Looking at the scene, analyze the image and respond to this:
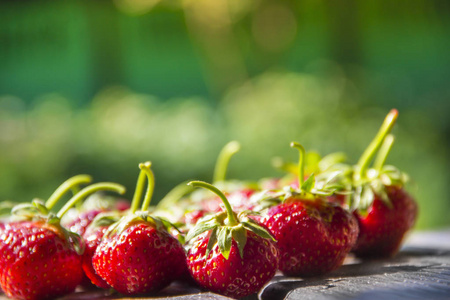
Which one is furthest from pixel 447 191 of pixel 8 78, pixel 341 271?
pixel 8 78

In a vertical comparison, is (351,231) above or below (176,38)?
below

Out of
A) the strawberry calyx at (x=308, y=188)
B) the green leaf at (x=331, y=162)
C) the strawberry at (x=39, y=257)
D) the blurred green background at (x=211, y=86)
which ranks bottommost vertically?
the strawberry at (x=39, y=257)

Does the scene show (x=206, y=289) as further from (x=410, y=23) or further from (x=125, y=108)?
(x=410, y=23)

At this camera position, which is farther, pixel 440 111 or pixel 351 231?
pixel 440 111

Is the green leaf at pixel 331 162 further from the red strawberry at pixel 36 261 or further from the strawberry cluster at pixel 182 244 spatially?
the red strawberry at pixel 36 261

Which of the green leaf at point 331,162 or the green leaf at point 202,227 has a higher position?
the green leaf at point 331,162

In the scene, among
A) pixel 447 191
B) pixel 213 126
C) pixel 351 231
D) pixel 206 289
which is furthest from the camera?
pixel 213 126

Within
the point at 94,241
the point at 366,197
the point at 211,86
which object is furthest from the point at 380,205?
the point at 211,86

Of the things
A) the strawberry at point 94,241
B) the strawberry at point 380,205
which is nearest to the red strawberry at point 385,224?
the strawberry at point 380,205
